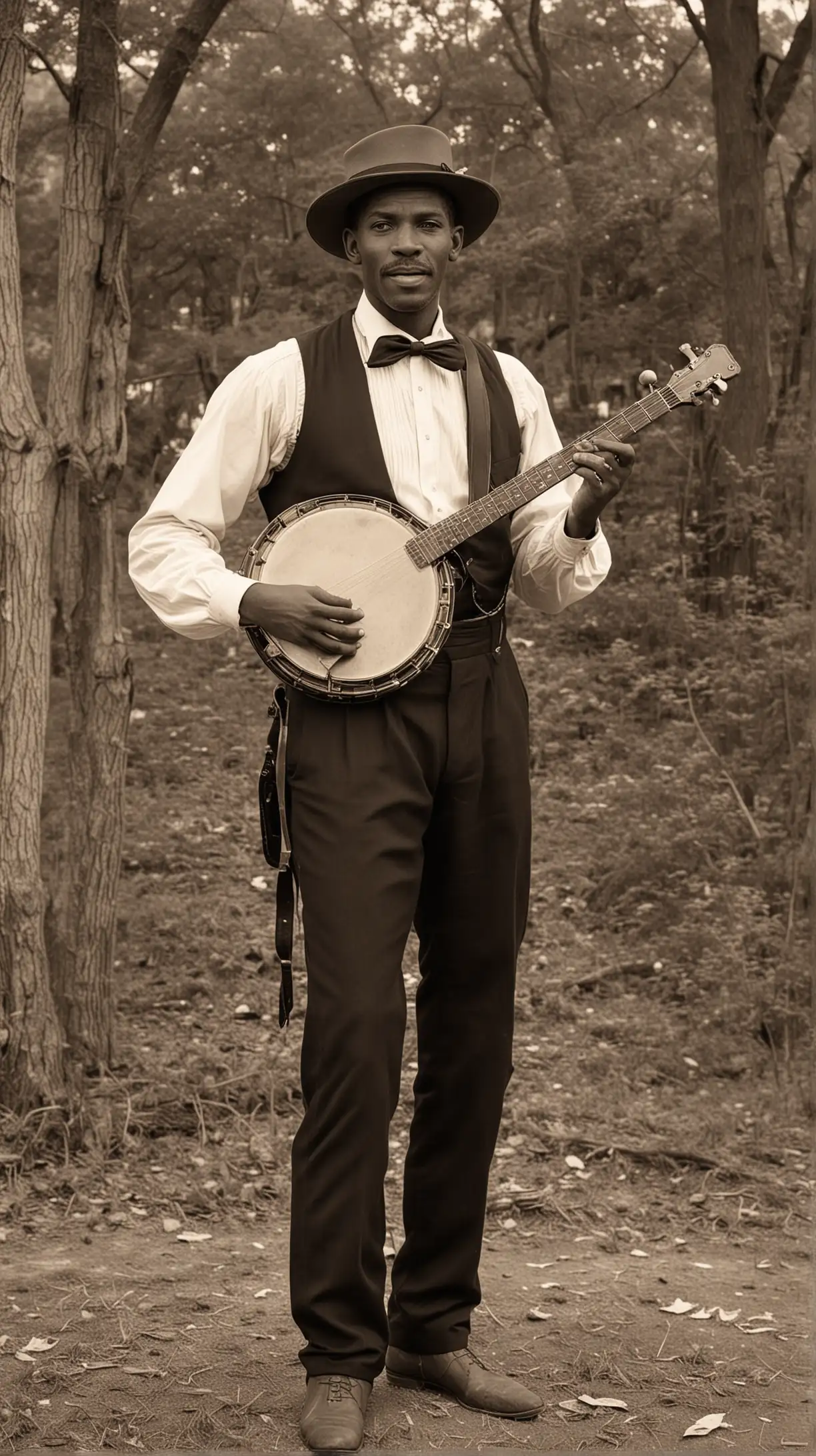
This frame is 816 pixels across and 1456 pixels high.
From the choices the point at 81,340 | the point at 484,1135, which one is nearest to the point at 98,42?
the point at 81,340

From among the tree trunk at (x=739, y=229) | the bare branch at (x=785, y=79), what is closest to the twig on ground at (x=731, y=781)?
the tree trunk at (x=739, y=229)

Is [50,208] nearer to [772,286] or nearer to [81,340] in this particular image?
[772,286]

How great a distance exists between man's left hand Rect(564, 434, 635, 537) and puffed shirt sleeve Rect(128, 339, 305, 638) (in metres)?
0.60

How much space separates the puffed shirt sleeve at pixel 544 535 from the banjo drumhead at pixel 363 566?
35 cm

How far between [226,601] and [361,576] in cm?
30

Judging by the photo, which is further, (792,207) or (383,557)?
(792,207)

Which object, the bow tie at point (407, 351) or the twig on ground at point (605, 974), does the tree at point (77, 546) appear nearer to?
the twig on ground at point (605, 974)

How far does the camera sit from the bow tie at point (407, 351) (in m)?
3.34

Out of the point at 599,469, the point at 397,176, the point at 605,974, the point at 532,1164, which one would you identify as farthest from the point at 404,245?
the point at 605,974

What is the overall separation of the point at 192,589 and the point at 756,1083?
3.95 meters

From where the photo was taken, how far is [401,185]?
3.35 meters

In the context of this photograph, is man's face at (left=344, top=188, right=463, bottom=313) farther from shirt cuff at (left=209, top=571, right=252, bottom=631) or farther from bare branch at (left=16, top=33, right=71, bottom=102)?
bare branch at (left=16, top=33, right=71, bottom=102)

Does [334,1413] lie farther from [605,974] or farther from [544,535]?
[605,974]

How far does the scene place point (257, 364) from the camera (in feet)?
10.8
